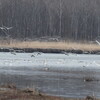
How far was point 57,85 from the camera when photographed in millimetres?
25672

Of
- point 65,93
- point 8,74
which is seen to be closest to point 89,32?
point 8,74

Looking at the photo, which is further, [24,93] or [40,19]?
[40,19]

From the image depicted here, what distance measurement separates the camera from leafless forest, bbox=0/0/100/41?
86438 millimetres

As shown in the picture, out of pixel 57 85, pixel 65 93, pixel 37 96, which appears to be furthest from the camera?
pixel 57 85

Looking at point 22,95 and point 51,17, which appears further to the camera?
point 51,17

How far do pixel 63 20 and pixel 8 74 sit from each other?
59265mm

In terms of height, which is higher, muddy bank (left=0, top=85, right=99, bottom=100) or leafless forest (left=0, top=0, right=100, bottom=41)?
muddy bank (left=0, top=85, right=99, bottom=100)

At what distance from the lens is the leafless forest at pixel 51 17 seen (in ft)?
284

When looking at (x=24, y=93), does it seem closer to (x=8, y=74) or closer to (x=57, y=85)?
(x=57, y=85)

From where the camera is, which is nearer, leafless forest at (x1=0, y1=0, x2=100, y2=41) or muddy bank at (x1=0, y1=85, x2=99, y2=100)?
muddy bank at (x1=0, y1=85, x2=99, y2=100)

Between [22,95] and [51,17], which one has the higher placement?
[22,95]

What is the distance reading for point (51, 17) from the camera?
8844 centimetres

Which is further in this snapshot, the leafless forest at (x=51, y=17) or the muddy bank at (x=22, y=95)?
the leafless forest at (x=51, y=17)

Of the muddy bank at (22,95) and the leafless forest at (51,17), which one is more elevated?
the muddy bank at (22,95)
